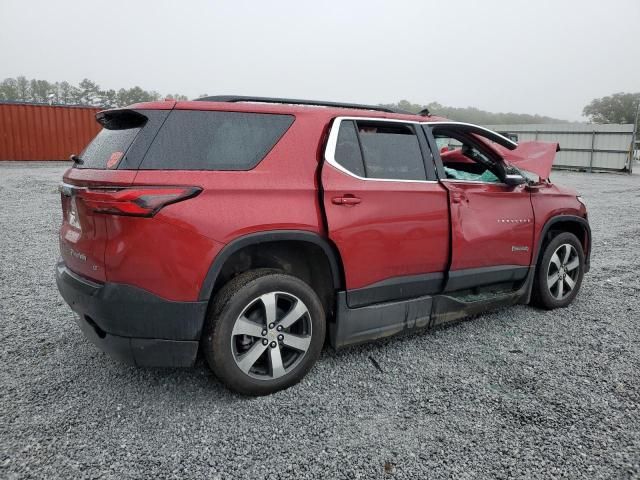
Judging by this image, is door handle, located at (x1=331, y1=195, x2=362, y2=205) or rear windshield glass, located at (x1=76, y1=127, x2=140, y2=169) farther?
door handle, located at (x1=331, y1=195, x2=362, y2=205)

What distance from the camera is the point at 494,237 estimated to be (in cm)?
359

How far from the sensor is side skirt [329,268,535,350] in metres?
2.95

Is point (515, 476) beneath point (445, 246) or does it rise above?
beneath

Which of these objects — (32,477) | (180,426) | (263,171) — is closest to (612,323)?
(263,171)

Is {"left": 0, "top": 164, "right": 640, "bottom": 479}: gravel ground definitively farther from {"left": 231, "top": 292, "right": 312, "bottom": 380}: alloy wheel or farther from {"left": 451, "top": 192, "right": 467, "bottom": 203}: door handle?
{"left": 451, "top": 192, "right": 467, "bottom": 203}: door handle

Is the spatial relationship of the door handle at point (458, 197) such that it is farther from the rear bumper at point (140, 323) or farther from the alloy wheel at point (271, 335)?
the rear bumper at point (140, 323)

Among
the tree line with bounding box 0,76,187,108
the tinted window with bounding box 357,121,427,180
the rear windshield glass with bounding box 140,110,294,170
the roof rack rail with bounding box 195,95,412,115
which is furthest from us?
the tree line with bounding box 0,76,187,108

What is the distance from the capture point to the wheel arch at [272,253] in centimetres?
250

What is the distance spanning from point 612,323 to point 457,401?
2088 millimetres

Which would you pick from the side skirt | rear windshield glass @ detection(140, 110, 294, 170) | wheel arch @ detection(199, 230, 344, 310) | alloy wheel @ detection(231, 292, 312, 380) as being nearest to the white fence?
the side skirt

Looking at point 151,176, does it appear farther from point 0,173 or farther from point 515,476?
point 0,173

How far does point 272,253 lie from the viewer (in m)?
2.84

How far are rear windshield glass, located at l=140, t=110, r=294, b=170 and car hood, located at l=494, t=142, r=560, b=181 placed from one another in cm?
233

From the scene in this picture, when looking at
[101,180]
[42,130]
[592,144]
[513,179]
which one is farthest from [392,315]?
[592,144]
